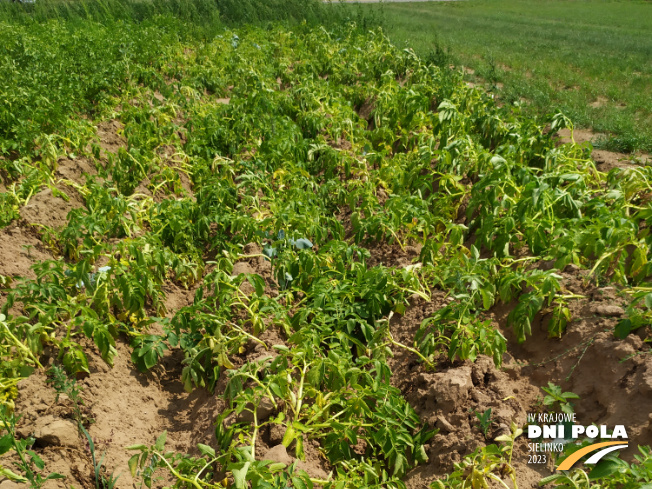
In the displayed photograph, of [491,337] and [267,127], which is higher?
[267,127]

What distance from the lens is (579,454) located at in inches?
88.5

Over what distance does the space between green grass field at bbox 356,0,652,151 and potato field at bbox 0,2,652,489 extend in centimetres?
205

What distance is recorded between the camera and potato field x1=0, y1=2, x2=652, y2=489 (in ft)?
8.05

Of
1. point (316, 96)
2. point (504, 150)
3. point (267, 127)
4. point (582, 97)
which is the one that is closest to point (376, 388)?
point (504, 150)

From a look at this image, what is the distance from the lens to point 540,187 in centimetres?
336

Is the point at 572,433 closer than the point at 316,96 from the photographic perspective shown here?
Yes

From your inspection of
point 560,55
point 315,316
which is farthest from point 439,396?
point 560,55

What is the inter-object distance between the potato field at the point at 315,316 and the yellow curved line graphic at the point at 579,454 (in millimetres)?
40

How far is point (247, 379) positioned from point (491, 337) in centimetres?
136

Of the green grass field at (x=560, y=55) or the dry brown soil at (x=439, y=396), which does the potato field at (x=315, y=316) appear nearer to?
the dry brown soil at (x=439, y=396)

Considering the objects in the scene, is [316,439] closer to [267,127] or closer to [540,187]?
[540,187]

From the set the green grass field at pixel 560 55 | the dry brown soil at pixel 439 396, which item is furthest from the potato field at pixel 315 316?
the green grass field at pixel 560 55

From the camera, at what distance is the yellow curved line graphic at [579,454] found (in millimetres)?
2232

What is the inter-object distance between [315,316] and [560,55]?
934cm
